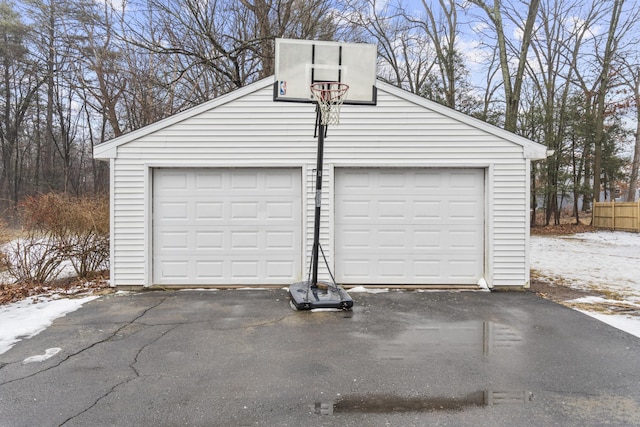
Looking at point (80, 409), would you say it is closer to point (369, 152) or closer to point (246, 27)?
point (369, 152)

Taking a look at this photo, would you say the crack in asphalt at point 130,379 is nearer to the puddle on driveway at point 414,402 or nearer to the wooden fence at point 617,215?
the puddle on driveway at point 414,402

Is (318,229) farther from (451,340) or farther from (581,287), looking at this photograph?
(581,287)

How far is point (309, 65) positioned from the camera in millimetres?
5711

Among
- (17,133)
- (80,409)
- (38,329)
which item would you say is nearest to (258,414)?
(80,409)

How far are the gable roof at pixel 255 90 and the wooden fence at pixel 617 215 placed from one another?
50.6 feet

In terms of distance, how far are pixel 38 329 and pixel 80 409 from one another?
2440 mm

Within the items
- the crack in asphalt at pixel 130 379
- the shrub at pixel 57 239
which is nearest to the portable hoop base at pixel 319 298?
the crack in asphalt at pixel 130 379

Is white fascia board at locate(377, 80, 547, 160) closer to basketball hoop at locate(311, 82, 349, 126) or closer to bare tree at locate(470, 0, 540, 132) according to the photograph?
basketball hoop at locate(311, 82, 349, 126)

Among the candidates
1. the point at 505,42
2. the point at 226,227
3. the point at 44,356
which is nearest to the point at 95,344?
the point at 44,356

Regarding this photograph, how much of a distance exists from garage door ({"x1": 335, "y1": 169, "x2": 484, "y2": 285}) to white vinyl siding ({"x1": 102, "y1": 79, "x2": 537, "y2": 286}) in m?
0.23

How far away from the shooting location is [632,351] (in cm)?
399

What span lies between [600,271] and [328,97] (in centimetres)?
776

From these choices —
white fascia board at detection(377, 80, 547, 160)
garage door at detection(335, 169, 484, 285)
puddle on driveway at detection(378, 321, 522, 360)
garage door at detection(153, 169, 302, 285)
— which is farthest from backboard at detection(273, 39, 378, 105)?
puddle on driveway at detection(378, 321, 522, 360)

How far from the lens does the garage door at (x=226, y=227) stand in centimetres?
675
